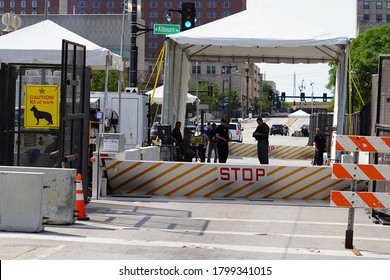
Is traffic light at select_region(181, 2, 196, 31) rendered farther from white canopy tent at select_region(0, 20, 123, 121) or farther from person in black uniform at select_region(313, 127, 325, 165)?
white canopy tent at select_region(0, 20, 123, 121)

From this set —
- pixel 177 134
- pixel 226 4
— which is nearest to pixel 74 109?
pixel 177 134

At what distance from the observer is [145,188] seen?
17.3 meters

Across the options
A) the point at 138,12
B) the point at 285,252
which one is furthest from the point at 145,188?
the point at 138,12

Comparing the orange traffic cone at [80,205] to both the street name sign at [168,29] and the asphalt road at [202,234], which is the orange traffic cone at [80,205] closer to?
the asphalt road at [202,234]

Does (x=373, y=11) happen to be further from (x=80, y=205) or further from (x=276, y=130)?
(x=80, y=205)

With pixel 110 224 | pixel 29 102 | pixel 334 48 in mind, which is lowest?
pixel 110 224

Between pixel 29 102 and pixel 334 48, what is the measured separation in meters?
11.9

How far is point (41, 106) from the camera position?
48.2ft

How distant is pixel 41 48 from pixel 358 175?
10.9 m

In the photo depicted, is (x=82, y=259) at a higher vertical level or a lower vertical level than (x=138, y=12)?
lower

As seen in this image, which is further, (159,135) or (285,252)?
(159,135)

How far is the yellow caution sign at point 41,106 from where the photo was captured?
48.0ft
